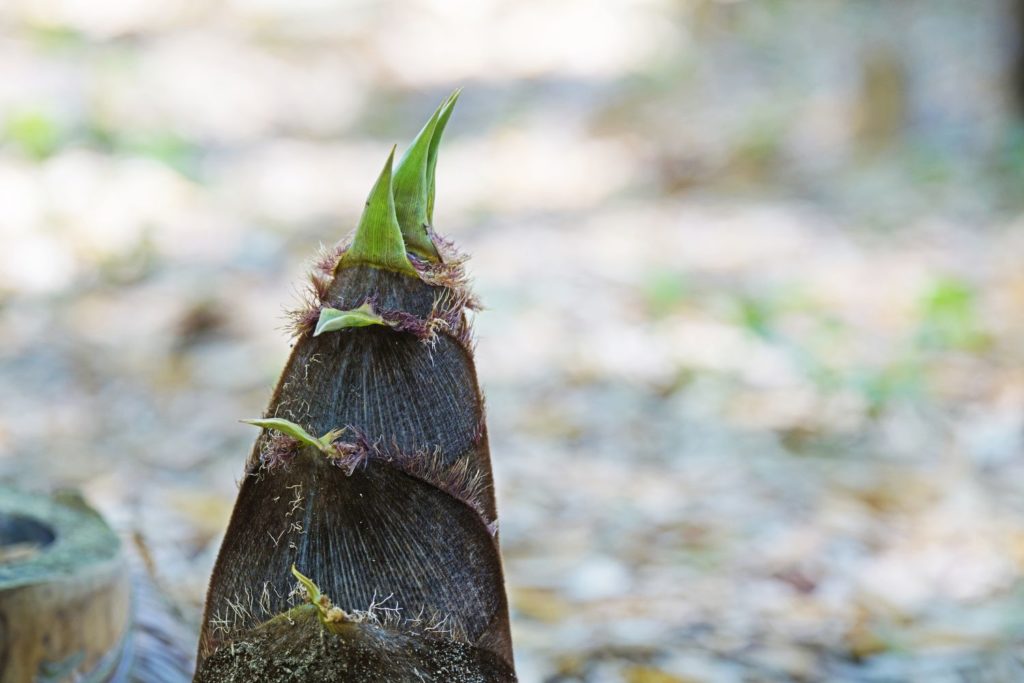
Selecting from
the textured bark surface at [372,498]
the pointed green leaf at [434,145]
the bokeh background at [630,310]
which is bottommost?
the textured bark surface at [372,498]

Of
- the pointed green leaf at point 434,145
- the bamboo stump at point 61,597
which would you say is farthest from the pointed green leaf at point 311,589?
the bamboo stump at point 61,597

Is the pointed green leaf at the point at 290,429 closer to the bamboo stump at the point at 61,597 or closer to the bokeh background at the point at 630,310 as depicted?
the bokeh background at the point at 630,310

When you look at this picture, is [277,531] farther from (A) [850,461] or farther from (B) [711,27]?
(B) [711,27]

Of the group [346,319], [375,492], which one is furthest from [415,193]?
[375,492]

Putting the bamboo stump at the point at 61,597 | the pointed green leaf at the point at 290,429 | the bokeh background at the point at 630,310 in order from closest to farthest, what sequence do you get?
the pointed green leaf at the point at 290,429, the bamboo stump at the point at 61,597, the bokeh background at the point at 630,310

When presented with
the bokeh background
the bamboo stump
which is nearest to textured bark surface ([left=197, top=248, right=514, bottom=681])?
the bokeh background

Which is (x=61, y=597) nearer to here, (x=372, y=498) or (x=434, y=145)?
(x=372, y=498)

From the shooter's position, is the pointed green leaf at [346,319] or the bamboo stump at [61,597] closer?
the pointed green leaf at [346,319]

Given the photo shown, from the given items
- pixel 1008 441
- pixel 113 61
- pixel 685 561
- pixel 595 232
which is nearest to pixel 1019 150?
pixel 595 232
